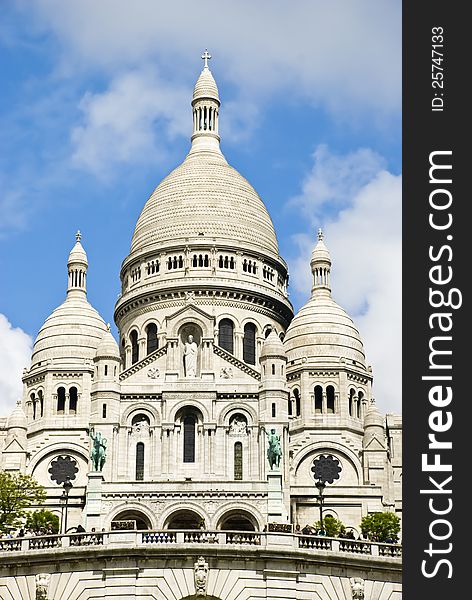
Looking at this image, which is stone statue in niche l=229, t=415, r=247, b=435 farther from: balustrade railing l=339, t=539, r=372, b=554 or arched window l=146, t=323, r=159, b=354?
balustrade railing l=339, t=539, r=372, b=554

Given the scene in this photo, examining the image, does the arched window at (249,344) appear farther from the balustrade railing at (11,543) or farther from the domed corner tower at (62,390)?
the balustrade railing at (11,543)

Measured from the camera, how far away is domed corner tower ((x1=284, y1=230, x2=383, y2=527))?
109688 mm

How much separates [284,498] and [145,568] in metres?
41.8

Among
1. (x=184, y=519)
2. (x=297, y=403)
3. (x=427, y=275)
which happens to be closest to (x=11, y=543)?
(x=427, y=275)

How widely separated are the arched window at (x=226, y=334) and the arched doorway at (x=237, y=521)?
22.5 meters

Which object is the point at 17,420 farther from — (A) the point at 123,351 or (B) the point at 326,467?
(B) the point at 326,467

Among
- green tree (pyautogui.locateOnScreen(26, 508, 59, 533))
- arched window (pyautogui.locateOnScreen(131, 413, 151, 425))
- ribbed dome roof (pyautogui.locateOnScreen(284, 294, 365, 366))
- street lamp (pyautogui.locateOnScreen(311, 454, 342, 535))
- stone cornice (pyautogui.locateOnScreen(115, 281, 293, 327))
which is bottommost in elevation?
green tree (pyautogui.locateOnScreen(26, 508, 59, 533))

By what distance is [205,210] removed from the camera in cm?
12319

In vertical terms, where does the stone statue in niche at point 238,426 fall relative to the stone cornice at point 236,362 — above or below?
below

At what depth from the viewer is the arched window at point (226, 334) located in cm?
11550

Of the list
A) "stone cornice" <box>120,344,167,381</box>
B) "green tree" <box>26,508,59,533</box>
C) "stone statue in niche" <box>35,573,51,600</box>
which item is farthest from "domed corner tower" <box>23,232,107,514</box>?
"stone statue in niche" <box>35,573,51,600</box>

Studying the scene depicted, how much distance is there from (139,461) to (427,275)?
191ft

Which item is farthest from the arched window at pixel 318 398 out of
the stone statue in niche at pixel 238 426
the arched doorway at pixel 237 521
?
the arched doorway at pixel 237 521

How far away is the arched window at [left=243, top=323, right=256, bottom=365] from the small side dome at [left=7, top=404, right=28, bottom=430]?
52.7ft
